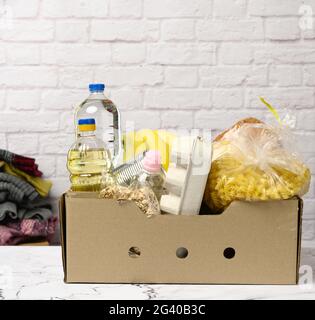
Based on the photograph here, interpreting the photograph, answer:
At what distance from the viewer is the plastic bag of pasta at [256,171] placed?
3.36ft

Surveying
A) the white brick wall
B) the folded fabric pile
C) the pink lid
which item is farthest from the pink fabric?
the pink lid

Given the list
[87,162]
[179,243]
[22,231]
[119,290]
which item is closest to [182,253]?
[179,243]

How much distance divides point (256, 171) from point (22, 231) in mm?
1262

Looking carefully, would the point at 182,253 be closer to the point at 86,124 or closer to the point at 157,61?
the point at 86,124

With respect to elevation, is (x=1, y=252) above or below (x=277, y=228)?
below

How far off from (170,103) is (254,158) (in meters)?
1.29

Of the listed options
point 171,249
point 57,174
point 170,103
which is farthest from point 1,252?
point 170,103

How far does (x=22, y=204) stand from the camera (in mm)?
2152

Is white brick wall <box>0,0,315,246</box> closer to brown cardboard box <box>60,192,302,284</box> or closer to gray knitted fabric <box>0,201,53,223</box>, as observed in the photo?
gray knitted fabric <box>0,201,53,223</box>

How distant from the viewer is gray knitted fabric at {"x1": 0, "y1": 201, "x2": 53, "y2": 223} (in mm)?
2068

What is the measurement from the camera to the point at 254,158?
1.03 metres

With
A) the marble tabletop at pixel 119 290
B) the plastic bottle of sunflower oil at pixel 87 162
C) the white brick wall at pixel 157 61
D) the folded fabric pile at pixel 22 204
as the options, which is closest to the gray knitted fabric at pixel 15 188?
the folded fabric pile at pixel 22 204

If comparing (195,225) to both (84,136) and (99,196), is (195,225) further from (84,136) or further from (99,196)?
(84,136)

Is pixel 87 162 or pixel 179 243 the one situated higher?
pixel 87 162
